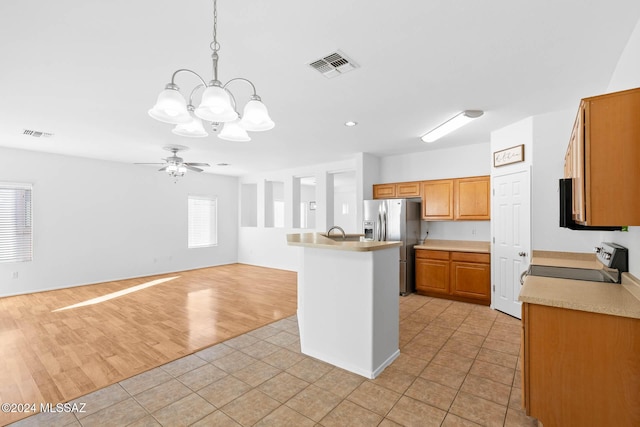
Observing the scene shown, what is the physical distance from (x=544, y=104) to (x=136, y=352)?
5332 mm

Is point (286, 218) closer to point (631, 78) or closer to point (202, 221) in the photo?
point (202, 221)

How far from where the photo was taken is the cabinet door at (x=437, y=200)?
5.11 meters

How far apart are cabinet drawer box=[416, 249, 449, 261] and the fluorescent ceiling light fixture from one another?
76.7 inches

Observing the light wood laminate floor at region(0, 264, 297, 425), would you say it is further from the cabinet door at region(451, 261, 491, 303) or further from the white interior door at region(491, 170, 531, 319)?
the white interior door at region(491, 170, 531, 319)

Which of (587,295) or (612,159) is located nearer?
(612,159)

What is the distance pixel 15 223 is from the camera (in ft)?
17.7

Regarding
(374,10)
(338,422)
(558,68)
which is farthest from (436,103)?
(338,422)

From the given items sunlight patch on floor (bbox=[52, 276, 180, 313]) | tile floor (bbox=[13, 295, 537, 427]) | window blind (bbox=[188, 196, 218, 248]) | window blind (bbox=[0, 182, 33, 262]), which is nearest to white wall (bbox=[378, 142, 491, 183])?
tile floor (bbox=[13, 295, 537, 427])

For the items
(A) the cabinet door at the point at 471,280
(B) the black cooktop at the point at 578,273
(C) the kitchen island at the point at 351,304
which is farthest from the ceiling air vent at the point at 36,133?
(A) the cabinet door at the point at 471,280

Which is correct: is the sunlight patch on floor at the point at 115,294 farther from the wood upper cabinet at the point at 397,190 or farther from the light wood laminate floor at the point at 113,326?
the wood upper cabinet at the point at 397,190

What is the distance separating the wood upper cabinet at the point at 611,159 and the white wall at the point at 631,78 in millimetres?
652

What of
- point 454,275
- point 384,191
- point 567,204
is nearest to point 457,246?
point 454,275

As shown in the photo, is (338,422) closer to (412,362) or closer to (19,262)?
(412,362)

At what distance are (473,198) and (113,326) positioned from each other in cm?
572
